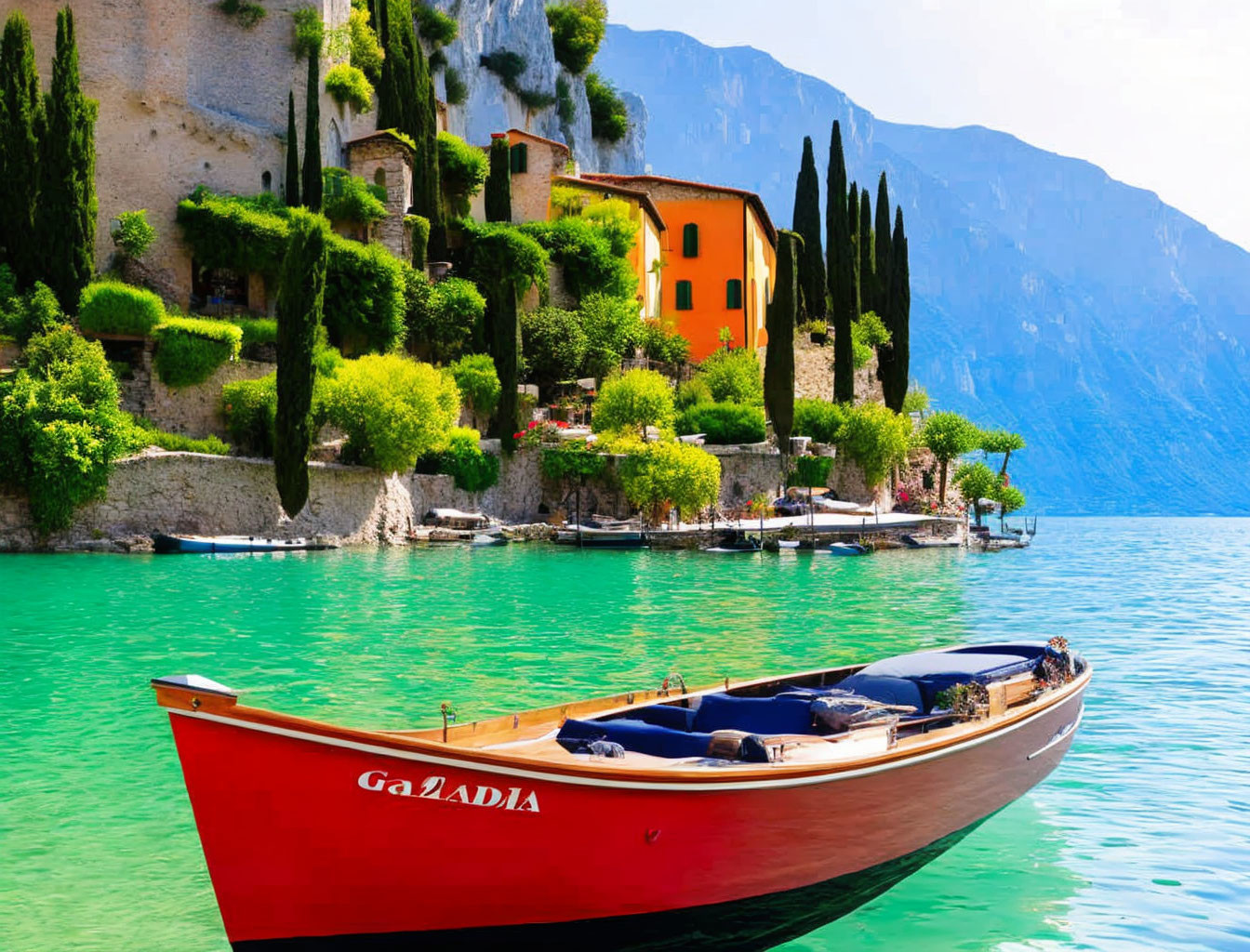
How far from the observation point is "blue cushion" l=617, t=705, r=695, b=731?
27.5ft

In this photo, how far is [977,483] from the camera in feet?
187

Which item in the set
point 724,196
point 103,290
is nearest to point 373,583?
point 103,290

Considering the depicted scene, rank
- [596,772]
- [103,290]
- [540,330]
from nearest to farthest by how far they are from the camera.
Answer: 1. [596,772]
2. [103,290]
3. [540,330]

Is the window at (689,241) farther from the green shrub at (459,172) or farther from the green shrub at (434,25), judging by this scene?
the green shrub at (434,25)

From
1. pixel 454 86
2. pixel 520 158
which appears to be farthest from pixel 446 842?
pixel 454 86

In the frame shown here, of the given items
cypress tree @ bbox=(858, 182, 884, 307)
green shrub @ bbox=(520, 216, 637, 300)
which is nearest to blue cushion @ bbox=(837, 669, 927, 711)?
green shrub @ bbox=(520, 216, 637, 300)

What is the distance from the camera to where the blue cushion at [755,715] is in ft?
27.2

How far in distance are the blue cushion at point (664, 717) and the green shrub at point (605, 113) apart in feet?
246

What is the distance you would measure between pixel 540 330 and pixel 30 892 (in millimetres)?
43650

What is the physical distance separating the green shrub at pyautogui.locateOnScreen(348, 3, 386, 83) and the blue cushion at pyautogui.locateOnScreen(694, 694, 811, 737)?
47428 millimetres

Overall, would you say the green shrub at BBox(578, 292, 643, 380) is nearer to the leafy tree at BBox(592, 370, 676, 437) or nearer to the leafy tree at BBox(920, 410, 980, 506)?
the leafy tree at BBox(592, 370, 676, 437)

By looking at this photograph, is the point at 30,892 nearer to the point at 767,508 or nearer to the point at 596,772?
the point at 596,772

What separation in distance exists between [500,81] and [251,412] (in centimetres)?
3625

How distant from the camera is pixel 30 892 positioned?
7402 mm
